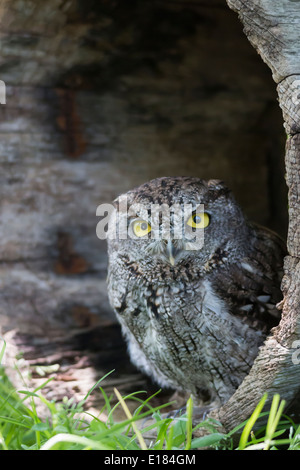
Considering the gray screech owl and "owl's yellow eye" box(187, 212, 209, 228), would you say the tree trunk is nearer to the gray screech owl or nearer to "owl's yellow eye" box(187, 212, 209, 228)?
the gray screech owl

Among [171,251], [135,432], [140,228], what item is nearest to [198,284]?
[171,251]

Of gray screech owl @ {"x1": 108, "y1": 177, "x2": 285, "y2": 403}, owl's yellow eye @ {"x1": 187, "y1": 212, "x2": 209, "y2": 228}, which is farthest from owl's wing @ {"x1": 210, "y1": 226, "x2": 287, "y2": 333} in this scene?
owl's yellow eye @ {"x1": 187, "y1": 212, "x2": 209, "y2": 228}

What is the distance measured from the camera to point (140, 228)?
2080 millimetres

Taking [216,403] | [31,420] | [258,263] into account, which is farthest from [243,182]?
[31,420]

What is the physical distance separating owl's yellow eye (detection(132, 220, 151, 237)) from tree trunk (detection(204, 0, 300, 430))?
64 cm

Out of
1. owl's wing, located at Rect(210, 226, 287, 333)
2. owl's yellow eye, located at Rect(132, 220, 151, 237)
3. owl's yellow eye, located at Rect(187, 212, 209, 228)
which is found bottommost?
owl's wing, located at Rect(210, 226, 287, 333)

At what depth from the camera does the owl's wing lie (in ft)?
6.66

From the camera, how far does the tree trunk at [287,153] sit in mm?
1496

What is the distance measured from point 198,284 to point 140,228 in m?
0.34

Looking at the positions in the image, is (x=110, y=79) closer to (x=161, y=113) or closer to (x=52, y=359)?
(x=161, y=113)

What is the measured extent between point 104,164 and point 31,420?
171 cm

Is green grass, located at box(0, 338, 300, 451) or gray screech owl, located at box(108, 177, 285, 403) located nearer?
green grass, located at box(0, 338, 300, 451)

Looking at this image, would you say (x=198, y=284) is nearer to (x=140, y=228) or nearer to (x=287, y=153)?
(x=140, y=228)

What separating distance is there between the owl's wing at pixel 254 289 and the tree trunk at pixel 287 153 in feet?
1.27
